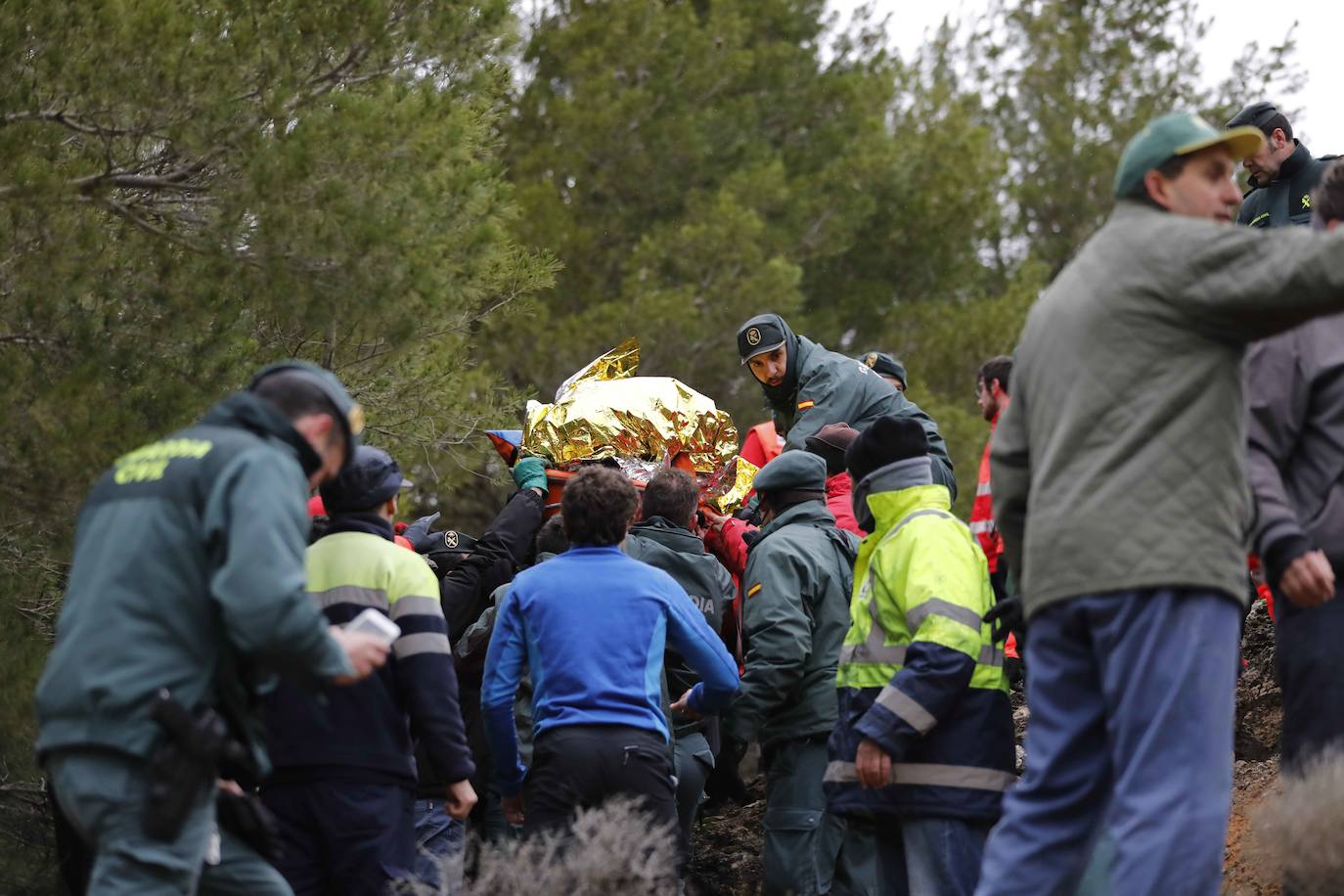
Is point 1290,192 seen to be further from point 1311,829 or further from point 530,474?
point 1311,829

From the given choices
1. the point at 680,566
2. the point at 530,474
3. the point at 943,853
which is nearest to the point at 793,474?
the point at 680,566

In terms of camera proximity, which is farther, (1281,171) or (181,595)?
(1281,171)

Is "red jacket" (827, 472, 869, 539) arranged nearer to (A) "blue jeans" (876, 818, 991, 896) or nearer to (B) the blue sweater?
(B) the blue sweater

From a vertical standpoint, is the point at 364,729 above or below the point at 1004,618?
below

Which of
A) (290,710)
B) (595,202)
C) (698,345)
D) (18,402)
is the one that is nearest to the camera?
(290,710)

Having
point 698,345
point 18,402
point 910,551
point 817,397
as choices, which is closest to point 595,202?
point 698,345

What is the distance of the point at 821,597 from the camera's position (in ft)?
23.0

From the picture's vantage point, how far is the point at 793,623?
6.75 metres

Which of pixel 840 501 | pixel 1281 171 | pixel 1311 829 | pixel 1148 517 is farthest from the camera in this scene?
pixel 840 501

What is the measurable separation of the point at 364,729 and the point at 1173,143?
293 centimetres

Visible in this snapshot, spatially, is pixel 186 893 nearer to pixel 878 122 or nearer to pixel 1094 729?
pixel 1094 729

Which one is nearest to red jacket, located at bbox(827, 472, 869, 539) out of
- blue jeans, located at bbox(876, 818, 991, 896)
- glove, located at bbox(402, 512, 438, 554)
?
glove, located at bbox(402, 512, 438, 554)

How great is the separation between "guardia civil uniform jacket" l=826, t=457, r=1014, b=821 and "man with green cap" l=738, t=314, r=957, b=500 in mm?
2596

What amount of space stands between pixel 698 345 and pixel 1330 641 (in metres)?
13.6
